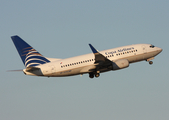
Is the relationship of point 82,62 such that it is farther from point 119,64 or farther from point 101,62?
point 119,64

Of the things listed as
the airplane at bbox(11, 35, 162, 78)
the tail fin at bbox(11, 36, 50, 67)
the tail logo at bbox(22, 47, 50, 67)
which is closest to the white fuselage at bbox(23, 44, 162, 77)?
the airplane at bbox(11, 35, 162, 78)

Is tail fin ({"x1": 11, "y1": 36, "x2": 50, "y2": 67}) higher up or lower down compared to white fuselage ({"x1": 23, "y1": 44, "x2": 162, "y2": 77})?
higher up

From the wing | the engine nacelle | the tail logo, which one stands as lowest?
the engine nacelle

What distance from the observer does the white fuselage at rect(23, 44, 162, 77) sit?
49750 mm

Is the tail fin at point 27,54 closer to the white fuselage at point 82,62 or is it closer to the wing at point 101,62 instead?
the white fuselage at point 82,62

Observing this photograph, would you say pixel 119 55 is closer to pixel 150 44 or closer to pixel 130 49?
pixel 130 49

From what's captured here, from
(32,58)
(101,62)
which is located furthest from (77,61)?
(32,58)

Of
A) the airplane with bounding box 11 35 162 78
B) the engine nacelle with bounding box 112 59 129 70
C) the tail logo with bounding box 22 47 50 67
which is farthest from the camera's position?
the tail logo with bounding box 22 47 50 67

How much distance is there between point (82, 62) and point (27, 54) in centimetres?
1102

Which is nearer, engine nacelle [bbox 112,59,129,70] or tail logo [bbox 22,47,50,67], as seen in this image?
engine nacelle [bbox 112,59,129,70]

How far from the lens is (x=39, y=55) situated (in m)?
52.5

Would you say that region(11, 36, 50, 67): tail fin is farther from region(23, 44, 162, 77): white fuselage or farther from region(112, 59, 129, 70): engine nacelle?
region(112, 59, 129, 70): engine nacelle

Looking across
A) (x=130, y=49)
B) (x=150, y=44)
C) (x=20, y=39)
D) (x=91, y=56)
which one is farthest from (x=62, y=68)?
(x=150, y=44)

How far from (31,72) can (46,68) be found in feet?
9.40
